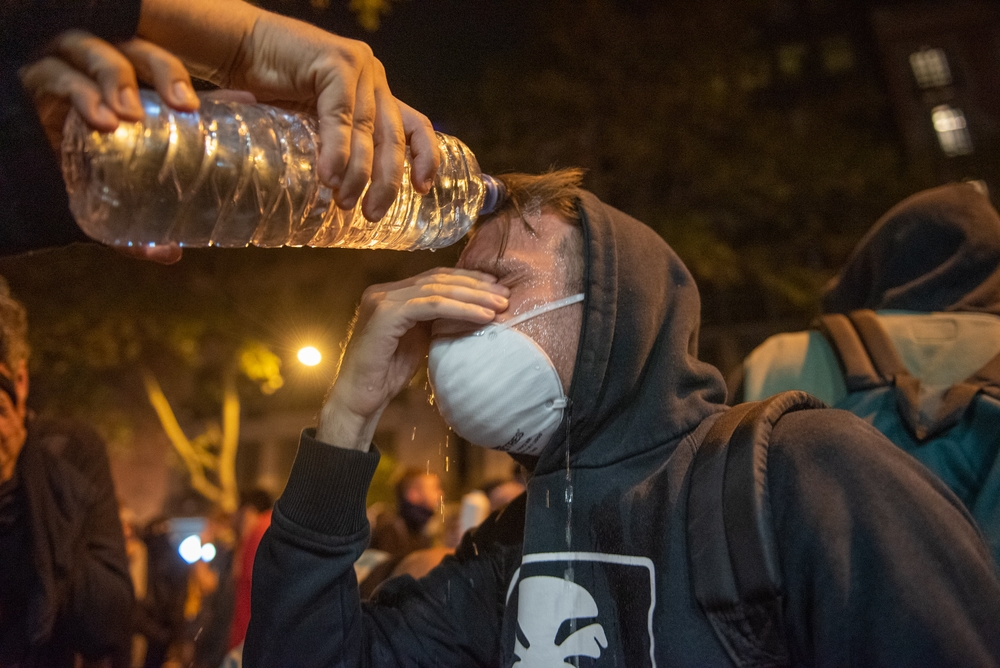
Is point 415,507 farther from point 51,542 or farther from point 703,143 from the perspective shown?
point 703,143

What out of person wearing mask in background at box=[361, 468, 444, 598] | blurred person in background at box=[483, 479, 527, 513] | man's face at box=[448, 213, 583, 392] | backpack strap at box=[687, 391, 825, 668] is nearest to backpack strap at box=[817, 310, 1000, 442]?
backpack strap at box=[687, 391, 825, 668]

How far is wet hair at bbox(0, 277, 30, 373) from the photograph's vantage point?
2.70 metres

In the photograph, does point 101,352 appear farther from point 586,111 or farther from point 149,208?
point 149,208

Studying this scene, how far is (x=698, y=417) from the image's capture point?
6.47 ft

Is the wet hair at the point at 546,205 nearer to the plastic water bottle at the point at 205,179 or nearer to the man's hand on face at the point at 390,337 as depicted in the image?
the man's hand on face at the point at 390,337

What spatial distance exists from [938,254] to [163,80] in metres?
2.80

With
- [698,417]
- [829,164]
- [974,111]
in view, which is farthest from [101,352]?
[974,111]

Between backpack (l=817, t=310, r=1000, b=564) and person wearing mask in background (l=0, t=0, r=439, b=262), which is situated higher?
person wearing mask in background (l=0, t=0, r=439, b=262)

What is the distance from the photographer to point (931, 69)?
76.2 ft

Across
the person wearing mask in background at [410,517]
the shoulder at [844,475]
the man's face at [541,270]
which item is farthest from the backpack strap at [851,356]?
the person wearing mask in background at [410,517]

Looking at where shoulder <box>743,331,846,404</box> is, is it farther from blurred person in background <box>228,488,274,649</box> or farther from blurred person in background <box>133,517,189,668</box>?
blurred person in background <box>133,517,189,668</box>

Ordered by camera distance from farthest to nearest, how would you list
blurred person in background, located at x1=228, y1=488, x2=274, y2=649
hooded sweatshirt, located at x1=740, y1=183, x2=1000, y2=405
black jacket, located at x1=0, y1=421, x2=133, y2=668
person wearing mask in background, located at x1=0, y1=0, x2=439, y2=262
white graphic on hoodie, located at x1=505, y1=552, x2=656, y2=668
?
blurred person in background, located at x1=228, y1=488, x2=274, y2=649
black jacket, located at x1=0, y1=421, x2=133, y2=668
hooded sweatshirt, located at x1=740, y1=183, x2=1000, y2=405
white graphic on hoodie, located at x1=505, y1=552, x2=656, y2=668
person wearing mask in background, located at x1=0, y1=0, x2=439, y2=262

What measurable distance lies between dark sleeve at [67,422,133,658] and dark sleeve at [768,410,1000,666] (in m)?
2.70

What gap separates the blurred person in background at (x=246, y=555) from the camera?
425 cm
